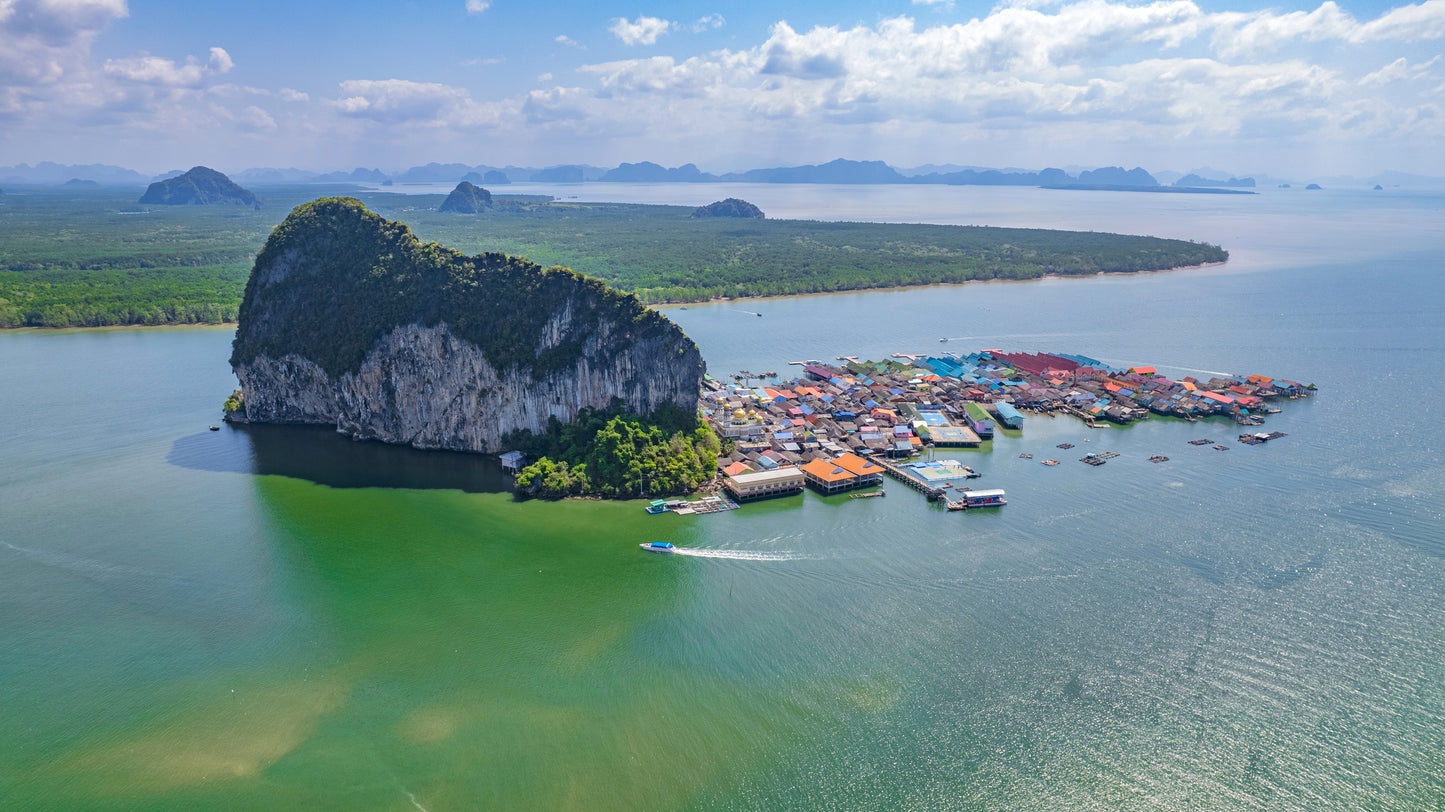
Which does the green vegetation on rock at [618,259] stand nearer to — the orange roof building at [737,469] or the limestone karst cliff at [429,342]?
the limestone karst cliff at [429,342]

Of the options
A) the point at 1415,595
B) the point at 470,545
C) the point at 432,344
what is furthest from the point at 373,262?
the point at 1415,595

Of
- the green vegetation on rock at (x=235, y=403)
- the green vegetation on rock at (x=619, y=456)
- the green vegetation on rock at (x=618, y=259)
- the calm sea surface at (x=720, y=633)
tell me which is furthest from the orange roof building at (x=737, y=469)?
the green vegetation on rock at (x=618, y=259)

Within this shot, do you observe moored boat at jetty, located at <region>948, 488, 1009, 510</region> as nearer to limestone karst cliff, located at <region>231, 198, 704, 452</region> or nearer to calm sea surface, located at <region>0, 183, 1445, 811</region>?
calm sea surface, located at <region>0, 183, 1445, 811</region>

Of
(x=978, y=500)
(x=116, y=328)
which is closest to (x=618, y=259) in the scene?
(x=116, y=328)

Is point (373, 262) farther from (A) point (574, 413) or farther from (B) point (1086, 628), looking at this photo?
(B) point (1086, 628)

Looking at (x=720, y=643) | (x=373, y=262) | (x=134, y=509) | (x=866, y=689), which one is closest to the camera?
(x=866, y=689)

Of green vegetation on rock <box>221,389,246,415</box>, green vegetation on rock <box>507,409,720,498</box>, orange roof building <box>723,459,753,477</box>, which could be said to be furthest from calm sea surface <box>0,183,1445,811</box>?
orange roof building <box>723,459,753,477</box>

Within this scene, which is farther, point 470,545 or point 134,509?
point 134,509
